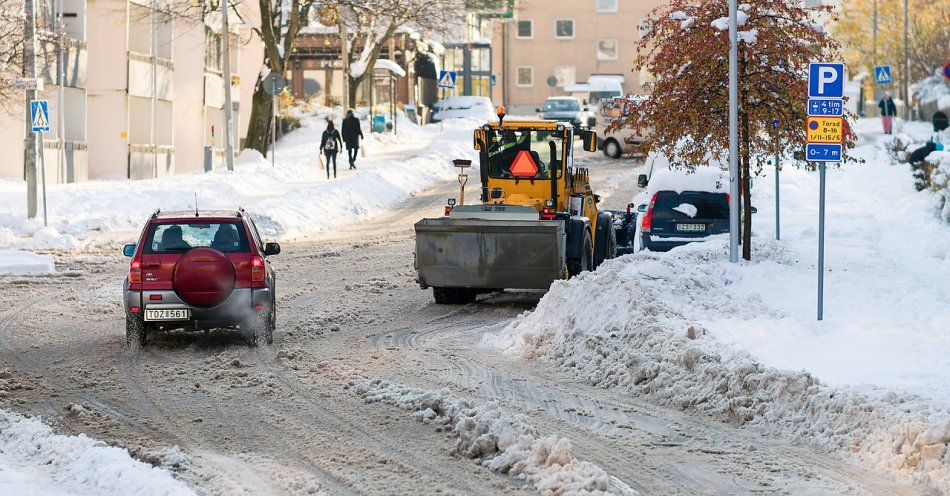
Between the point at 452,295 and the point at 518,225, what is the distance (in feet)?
5.40

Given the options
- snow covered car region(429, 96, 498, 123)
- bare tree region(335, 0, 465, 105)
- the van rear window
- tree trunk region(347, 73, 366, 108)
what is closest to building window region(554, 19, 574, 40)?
snow covered car region(429, 96, 498, 123)

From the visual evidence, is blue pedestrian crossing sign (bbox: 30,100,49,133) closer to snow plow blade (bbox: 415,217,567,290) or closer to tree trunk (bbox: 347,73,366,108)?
snow plow blade (bbox: 415,217,567,290)

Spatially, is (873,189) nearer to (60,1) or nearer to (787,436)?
(60,1)

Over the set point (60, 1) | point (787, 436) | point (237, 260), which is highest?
point (60, 1)

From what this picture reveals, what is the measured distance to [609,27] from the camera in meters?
95.6

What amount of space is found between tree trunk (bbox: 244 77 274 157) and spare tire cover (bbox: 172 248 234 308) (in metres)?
29.8

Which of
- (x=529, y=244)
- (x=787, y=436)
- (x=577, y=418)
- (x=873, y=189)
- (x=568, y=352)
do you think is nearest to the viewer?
(x=787, y=436)

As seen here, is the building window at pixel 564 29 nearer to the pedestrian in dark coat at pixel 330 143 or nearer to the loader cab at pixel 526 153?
the pedestrian in dark coat at pixel 330 143

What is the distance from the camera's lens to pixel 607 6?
96000mm

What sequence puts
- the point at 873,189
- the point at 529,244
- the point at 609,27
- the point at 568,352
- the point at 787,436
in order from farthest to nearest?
the point at 609,27, the point at 873,189, the point at 529,244, the point at 568,352, the point at 787,436

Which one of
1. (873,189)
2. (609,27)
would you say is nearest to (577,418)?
(873,189)

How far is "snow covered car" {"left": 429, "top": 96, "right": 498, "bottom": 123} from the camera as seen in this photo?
7156 cm

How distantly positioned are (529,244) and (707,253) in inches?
124

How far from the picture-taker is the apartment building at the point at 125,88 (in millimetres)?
35875
